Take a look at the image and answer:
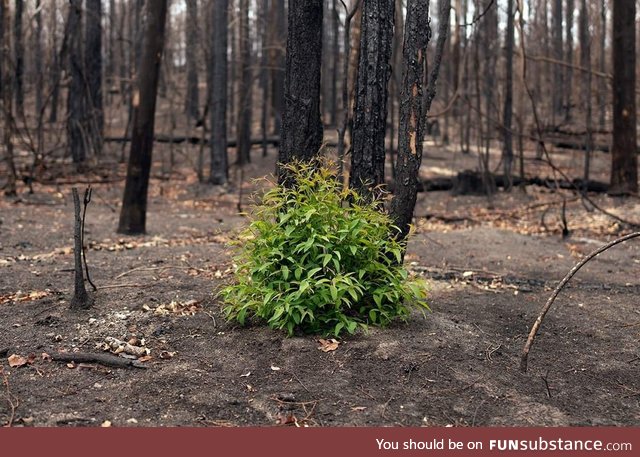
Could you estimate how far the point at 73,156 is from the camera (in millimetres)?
18219

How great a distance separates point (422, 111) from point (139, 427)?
10.5ft

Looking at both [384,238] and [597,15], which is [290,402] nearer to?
[384,238]

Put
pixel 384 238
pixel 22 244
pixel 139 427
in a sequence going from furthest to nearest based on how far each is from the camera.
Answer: pixel 22 244 < pixel 384 238 < pixel 139 427

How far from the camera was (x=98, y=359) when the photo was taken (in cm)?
466

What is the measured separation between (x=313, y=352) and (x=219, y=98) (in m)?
13.8

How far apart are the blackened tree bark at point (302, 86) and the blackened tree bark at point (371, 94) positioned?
0.50 meters

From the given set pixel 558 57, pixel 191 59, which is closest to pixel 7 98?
pixel 191 59

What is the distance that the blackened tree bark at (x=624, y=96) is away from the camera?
43.3 feet

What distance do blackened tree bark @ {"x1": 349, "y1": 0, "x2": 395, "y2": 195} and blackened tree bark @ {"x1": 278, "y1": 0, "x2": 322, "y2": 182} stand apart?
0.50m

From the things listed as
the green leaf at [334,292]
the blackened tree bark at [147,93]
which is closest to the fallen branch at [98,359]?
the green leaf at [334,292]

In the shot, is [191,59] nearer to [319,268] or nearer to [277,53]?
[277,53]

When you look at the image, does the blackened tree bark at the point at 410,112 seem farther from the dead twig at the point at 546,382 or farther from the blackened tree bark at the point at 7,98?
the blackened tree bark at the point at 7,98

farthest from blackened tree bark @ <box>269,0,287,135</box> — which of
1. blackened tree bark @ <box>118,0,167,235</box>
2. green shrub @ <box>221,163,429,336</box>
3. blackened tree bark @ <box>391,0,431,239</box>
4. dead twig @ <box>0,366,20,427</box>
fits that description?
dead twig @ <box>0,366,20,427</box>

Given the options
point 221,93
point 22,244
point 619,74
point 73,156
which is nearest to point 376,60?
point 22,244
